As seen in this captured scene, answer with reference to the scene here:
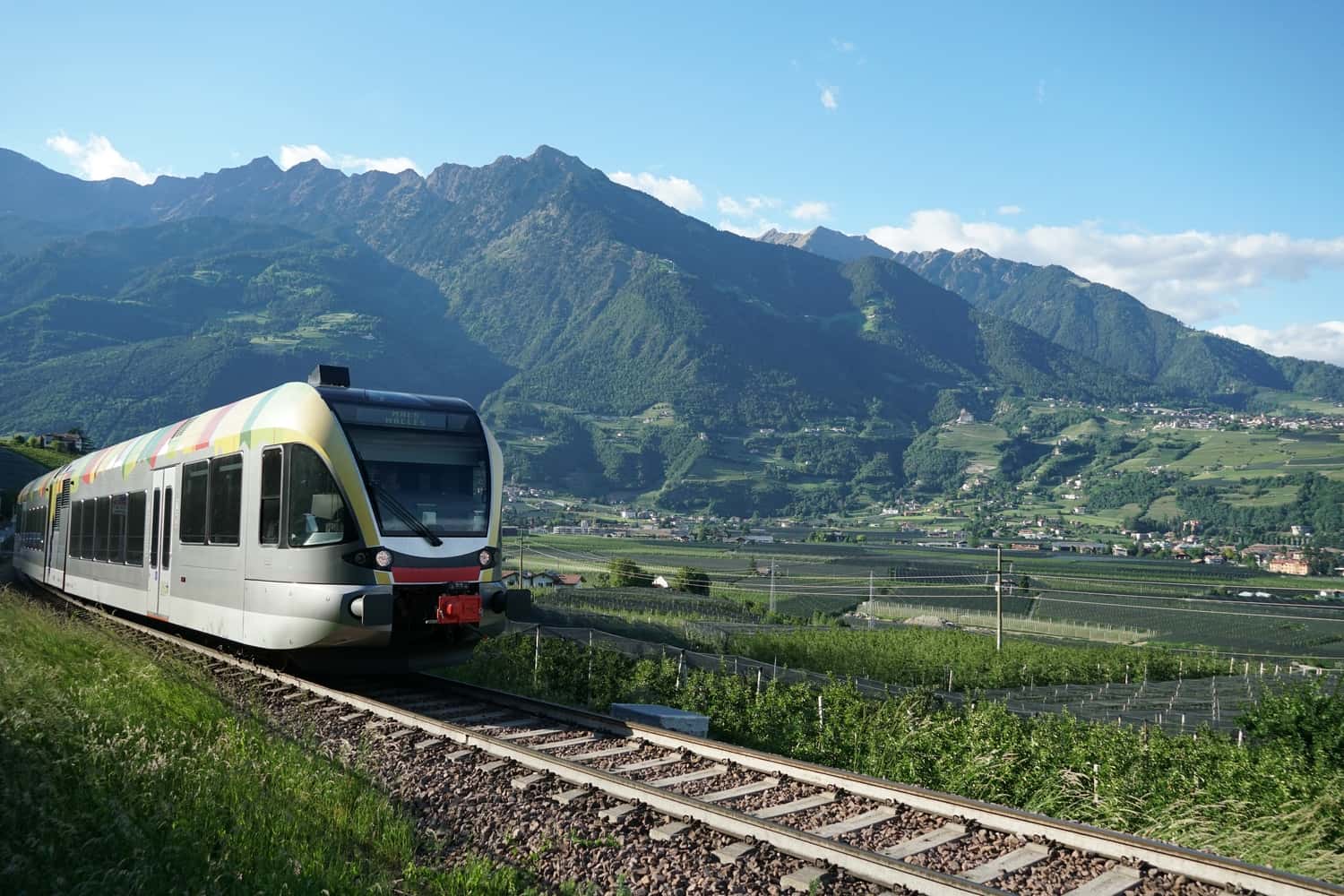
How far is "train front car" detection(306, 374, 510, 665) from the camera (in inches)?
475

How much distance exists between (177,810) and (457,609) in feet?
17.7

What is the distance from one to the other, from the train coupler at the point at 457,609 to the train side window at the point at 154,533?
306 inches

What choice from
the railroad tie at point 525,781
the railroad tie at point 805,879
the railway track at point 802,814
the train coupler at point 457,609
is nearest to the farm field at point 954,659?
the train coupler at point 457,609

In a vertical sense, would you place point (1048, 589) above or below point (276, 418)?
below

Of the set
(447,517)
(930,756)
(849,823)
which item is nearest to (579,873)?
(849,823)

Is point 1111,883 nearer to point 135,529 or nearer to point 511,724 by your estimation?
point 511,724

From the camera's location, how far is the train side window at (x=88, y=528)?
2230 cm

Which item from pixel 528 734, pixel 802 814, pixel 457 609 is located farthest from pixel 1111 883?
pixel 457 609

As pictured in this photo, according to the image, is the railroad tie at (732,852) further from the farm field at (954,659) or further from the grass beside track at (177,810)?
the farm field at (954,659)

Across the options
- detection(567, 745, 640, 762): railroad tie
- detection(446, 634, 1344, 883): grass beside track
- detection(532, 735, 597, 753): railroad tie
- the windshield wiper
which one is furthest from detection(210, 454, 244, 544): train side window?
detection(567, 745, 640, 762): railroad tie

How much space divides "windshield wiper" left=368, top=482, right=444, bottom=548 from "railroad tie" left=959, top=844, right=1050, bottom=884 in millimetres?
7690

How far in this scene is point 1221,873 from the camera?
596cm

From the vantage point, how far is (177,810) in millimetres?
6961

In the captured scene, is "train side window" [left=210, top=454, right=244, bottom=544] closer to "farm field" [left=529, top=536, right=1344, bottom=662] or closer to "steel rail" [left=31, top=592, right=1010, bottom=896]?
"steel rail" [left=31, top=592, right=1010, bottom=896]
